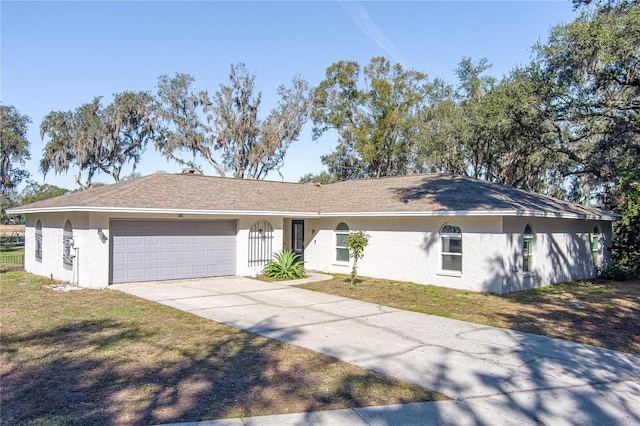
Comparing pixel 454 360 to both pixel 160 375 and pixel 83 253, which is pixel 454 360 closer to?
pixel 160 375

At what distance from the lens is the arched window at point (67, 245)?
14227 millimetres

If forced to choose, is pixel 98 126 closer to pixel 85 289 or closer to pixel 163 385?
pixel 85 289

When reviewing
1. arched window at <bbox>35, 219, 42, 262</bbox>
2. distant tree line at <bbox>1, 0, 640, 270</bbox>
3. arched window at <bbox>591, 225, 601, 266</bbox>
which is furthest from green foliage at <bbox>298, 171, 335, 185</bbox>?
arched window at <bbox>35, 219, 42, 262</bbox>

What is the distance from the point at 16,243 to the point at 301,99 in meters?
26.3

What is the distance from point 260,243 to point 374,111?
1860 cm

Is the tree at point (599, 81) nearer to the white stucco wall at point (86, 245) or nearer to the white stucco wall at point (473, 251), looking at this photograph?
the white stucco wall at point (473, 251)

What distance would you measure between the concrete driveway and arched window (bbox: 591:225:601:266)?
493 inches

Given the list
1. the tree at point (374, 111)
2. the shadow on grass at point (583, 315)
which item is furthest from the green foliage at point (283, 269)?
the tree at point (374, 111)

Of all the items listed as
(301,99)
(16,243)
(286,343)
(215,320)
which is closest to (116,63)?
(215,320)

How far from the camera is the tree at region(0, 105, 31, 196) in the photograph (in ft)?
109

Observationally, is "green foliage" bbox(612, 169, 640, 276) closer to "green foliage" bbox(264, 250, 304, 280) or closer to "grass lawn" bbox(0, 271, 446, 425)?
"green foliage" bbox(264, 250, 304, 280)

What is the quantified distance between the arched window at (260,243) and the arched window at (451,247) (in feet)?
21.4

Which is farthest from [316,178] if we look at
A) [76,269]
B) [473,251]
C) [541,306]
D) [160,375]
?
[160,375]

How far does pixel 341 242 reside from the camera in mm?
17984
